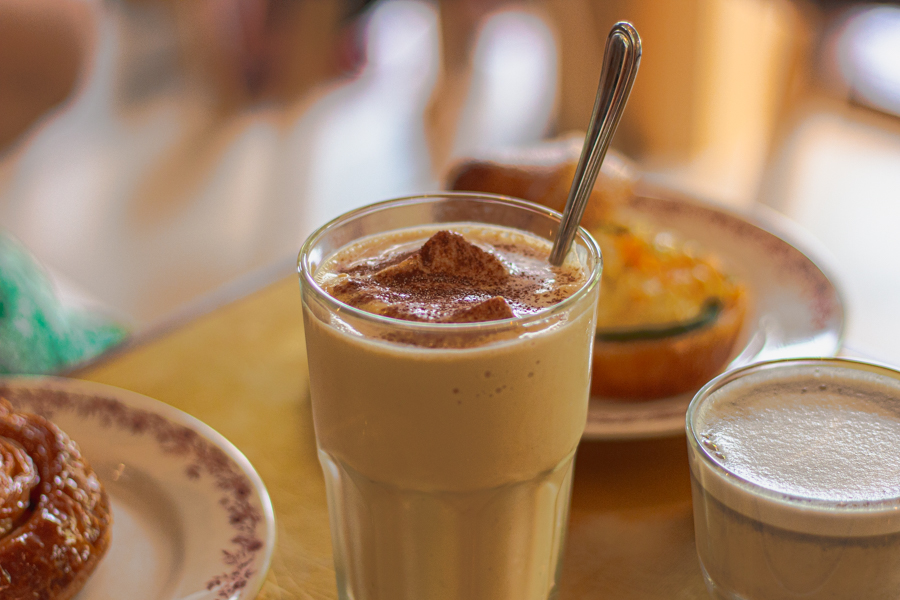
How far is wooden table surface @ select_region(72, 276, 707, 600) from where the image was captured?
0.92 meters

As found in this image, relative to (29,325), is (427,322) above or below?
above

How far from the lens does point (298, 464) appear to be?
108 centimetres

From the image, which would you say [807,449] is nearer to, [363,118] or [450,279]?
[450,279]

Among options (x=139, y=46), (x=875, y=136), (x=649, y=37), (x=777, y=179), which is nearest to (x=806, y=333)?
(x=777, y=179)

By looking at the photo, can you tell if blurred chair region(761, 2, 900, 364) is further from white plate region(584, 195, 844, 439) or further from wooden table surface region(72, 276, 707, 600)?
wooden table surface region(72, 276, 707, 600)

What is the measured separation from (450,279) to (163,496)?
0.46 m

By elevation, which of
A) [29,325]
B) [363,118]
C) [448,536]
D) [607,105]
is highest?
[607,105]

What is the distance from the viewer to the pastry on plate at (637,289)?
1.20 meters

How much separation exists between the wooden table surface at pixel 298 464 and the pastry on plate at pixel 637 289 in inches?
5.1

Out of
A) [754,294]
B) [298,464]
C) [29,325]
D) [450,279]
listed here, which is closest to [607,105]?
[450,279]

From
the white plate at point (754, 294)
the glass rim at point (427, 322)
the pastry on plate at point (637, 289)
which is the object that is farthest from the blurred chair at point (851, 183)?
the glass rim at point (427, 322)

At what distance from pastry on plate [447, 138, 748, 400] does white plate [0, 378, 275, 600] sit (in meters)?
0.53

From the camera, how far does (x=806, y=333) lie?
130cm

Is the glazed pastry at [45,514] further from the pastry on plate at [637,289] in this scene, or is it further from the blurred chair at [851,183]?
the blurred chair at [851,183]
